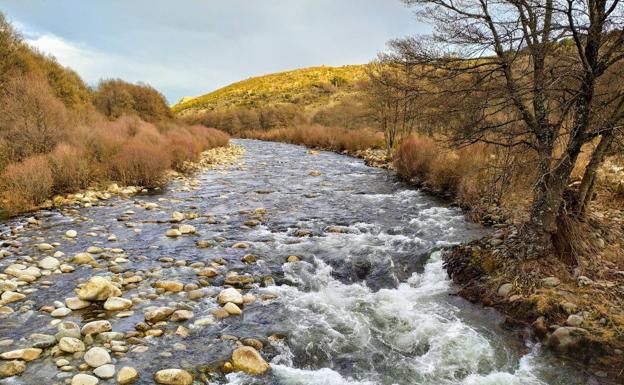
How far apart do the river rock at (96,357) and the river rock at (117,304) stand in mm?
1004

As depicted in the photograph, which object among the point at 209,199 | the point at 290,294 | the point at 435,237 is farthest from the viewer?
the point at 209,199

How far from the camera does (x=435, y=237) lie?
328 inches

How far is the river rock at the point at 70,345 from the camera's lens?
4074 mm

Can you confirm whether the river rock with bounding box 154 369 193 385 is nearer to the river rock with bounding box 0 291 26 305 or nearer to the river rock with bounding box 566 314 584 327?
the river rock with bounding box 0 291 26 305

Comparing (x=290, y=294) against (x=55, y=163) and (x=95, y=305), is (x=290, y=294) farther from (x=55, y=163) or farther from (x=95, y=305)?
(x=55, y=163)

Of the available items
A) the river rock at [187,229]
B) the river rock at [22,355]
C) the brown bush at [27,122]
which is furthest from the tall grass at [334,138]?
the river rock at [22,355]

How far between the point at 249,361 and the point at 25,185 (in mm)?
8736

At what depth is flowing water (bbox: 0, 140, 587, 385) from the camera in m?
→ 4.20

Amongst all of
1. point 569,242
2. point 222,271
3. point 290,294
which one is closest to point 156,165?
point 222,271

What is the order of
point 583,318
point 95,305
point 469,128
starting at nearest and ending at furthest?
point 583,318, point 95,305, point 469,128

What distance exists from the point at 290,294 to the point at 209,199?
21.4ft

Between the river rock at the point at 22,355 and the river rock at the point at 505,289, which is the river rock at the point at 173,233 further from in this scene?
the river rock at the point at 505,289

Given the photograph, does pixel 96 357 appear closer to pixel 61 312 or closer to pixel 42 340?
pixel 42 340

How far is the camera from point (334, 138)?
2920 centimetres
